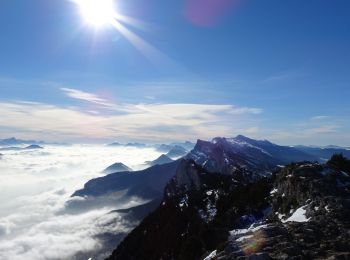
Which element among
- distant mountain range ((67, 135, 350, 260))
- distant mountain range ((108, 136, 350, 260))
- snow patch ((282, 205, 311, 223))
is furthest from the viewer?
snow patch ((282, 205, 311, 223))

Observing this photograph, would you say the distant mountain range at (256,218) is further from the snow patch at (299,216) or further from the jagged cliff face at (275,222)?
the snow patch at (299,216)

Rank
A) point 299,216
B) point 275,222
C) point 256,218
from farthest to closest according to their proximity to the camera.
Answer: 1. point 256,218
2. point 299,216
3. point 275,222

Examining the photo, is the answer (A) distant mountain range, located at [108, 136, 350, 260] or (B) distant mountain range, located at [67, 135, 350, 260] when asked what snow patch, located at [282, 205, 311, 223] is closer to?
(A) distant mountain range, located at [108, 136, 350, 260]

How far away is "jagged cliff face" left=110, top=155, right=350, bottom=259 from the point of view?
111 feet

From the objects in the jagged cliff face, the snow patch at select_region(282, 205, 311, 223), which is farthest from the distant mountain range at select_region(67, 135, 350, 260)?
the snow patch at select_region(282, 205, 311, 223)

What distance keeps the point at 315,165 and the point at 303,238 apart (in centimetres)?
3760

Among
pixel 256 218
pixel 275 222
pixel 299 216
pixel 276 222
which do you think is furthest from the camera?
pixel 256 218

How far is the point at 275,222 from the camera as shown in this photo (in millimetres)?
46125

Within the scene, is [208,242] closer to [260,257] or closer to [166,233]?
[260,257]

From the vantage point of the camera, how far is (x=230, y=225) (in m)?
74.6

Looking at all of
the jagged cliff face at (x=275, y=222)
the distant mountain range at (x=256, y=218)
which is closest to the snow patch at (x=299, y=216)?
the jagged cliff face at (x=275, y=222)

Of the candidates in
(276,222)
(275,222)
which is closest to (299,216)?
(275,222)

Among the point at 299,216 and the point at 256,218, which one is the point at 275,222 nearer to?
the point at 299,216

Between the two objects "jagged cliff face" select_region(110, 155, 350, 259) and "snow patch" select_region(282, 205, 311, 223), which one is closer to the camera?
"jagged cliff face" select_region(110, 155, 350, 259)
